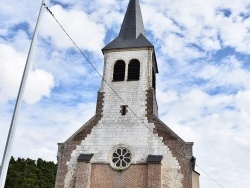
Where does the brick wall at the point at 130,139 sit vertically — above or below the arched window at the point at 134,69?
below

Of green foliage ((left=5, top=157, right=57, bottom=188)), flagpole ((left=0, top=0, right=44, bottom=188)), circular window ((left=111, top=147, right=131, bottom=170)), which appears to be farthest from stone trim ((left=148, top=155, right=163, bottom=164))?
green foliage ((left=5, top=157, right=57, bottom=188))

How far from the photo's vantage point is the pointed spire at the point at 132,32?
21.6m

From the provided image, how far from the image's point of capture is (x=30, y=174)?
35219 millimetres

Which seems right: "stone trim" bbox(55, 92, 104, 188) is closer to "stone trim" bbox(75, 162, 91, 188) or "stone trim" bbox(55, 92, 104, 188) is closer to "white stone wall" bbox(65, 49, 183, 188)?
"white stone wall" bbox(65, 49, 183, 188)

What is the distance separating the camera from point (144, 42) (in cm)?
2150

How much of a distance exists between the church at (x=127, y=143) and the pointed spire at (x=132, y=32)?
0.89 feet

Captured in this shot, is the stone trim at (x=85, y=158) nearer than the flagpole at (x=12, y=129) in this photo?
No

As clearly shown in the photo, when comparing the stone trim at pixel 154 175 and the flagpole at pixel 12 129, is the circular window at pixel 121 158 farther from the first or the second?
the flagpole at pixel 12 129

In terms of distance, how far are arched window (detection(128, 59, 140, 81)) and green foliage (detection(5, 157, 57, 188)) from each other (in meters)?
18.6

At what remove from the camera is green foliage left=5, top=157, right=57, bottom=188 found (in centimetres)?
3234

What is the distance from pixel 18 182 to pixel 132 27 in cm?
1972

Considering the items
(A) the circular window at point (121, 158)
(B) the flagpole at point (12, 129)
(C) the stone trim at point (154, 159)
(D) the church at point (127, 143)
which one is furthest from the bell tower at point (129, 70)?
(B) the flagpole at point (12, 129)

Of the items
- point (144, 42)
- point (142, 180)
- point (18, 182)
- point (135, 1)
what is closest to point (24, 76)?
point (142, 180)

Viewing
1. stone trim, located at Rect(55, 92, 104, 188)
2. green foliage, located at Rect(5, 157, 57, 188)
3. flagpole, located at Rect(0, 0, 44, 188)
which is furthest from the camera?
green foliage, located at Rect(5, 157, 57, 188)
